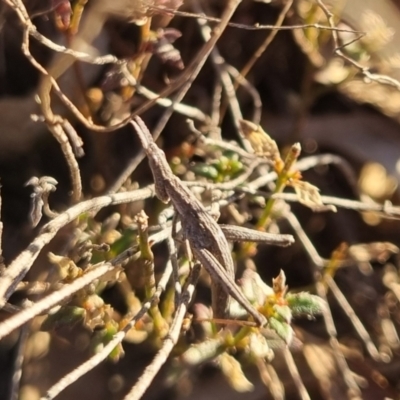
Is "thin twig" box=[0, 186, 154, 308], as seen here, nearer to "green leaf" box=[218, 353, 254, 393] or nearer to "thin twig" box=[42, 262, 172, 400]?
"thin twig" box=[42, 262, 172, 400]

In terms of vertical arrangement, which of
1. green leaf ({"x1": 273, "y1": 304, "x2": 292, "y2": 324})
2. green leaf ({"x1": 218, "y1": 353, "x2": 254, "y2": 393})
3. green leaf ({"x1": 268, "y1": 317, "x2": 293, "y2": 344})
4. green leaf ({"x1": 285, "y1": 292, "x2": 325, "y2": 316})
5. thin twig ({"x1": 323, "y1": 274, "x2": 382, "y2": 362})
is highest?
green leaf ({"x1": 285, "y1": 292, "x2": 325, "y2": 316})

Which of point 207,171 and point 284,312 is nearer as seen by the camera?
point 284,312

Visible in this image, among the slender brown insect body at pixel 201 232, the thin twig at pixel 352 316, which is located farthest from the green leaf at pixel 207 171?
the thin twig at pixel 352 316

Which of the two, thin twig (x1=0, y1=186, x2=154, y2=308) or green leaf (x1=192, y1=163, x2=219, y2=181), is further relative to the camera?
green leaf (x1=192, y1=163, x2=219, y2=181)

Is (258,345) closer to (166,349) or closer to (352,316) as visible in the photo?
(166,349)

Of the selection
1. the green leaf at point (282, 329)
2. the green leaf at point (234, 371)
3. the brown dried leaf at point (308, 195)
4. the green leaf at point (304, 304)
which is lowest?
the green leaf at point (234, 371)

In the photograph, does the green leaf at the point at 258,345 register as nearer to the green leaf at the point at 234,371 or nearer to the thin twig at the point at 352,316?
the green leaf at the point at 234,371

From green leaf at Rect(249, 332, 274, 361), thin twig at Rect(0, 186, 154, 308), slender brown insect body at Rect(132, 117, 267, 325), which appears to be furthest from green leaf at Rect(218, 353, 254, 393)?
thin twig at Rect(0, 186, 154, 308)

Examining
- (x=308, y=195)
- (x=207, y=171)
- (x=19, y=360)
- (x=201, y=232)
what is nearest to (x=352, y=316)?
(x=308, y=195)
